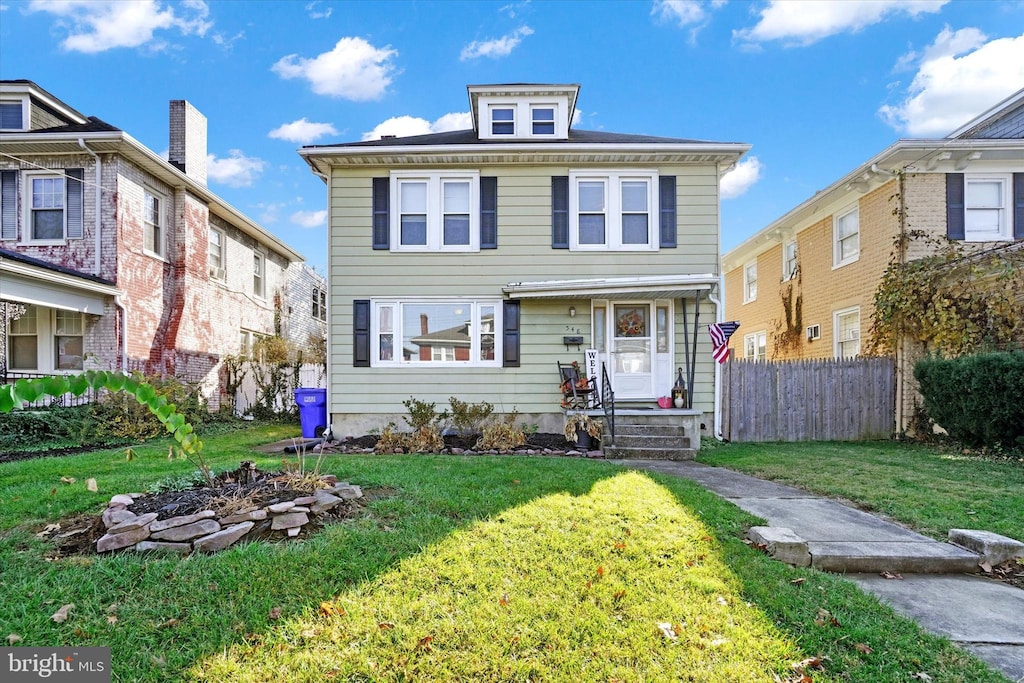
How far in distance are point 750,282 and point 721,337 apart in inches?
392

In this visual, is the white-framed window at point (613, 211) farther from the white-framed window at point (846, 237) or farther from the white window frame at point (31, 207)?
the white window frame at point (31, 207)

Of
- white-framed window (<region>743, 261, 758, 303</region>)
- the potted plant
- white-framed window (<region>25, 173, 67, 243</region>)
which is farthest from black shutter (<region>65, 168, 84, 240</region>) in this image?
white-framed window (<region>743, 261, 758, 303</region>)

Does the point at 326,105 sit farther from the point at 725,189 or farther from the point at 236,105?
the point at 725,189

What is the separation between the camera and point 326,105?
14.9 meters

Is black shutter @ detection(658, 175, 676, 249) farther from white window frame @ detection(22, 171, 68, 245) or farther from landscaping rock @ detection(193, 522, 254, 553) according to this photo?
white window frame @ detection(22, 171, 68, 245)

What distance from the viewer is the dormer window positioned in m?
10.4

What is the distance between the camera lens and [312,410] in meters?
9.84

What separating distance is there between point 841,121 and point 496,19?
11.1 metres

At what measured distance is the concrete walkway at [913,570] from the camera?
267 cm

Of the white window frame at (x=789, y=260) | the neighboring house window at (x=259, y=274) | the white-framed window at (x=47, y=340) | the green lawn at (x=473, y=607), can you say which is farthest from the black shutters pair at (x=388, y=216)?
the white window frame at (x=789, y=260)

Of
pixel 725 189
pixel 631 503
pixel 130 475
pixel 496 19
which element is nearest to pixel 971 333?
pixel 725 189

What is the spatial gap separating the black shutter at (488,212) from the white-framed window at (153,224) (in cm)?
788

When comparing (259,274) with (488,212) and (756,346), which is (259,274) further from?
(756,346)

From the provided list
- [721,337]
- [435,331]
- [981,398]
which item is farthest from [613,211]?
[981,398]
